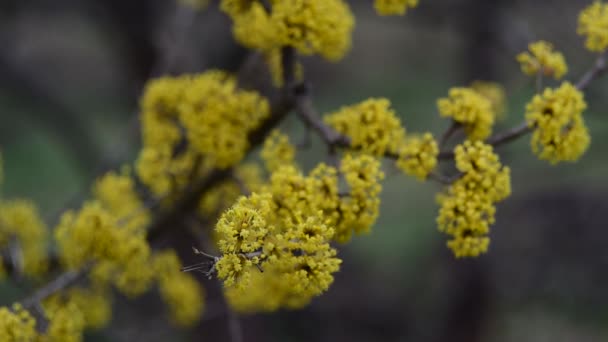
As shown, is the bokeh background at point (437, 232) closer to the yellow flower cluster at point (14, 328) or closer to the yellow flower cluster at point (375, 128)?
the yellow flower cluster at point (14, 328)

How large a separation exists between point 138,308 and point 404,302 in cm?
182

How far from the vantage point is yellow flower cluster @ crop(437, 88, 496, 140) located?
1.58 meters

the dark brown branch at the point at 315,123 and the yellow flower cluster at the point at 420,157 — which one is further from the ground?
the dark brown branch at the point at 315,123

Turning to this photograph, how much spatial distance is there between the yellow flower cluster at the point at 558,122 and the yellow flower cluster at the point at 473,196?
15 cm

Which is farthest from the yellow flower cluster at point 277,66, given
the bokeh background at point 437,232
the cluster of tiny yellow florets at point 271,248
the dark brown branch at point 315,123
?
the bokeh background at point 437,232

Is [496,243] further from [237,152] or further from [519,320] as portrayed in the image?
[237,152]

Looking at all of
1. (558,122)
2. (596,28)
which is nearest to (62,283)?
(558,122)

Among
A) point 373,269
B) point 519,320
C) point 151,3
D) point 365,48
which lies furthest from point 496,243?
point 365,48

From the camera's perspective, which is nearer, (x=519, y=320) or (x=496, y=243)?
(x=496, y=243)

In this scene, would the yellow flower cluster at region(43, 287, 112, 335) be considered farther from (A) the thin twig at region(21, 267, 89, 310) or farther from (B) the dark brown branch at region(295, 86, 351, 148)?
(B) the dark brown branch at region(295, 86, 351, 148)

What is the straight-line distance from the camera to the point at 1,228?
215 centimetres

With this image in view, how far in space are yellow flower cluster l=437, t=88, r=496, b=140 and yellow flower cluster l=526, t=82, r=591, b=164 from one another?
96mm

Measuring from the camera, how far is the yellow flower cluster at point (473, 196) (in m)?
1.45

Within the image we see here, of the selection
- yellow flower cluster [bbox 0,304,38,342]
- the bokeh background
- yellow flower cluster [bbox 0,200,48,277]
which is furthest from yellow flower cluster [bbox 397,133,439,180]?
the bokeh background
